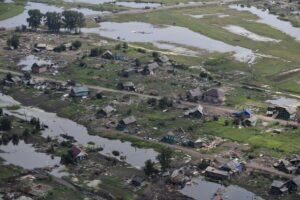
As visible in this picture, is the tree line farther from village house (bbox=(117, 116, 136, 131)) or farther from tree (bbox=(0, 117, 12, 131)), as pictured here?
tree (bbox=(0, 117, 12, 131))

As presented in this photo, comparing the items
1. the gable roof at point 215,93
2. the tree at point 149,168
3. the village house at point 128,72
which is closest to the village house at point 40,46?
the village house at point 128,72

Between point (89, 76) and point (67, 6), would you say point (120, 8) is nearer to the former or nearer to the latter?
point (67, 6)

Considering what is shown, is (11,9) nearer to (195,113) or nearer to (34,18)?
(34,18)

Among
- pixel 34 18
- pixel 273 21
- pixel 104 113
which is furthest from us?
pixel 273 21

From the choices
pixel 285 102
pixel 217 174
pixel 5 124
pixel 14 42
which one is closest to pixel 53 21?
pixel 14 42

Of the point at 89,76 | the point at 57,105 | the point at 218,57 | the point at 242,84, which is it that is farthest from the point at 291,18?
the point at 57,105

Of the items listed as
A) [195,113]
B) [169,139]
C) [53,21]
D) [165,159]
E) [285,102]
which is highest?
[53,21]

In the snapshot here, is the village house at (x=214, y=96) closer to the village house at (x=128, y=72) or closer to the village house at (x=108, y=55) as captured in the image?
the village house at (x=128, y=72)
